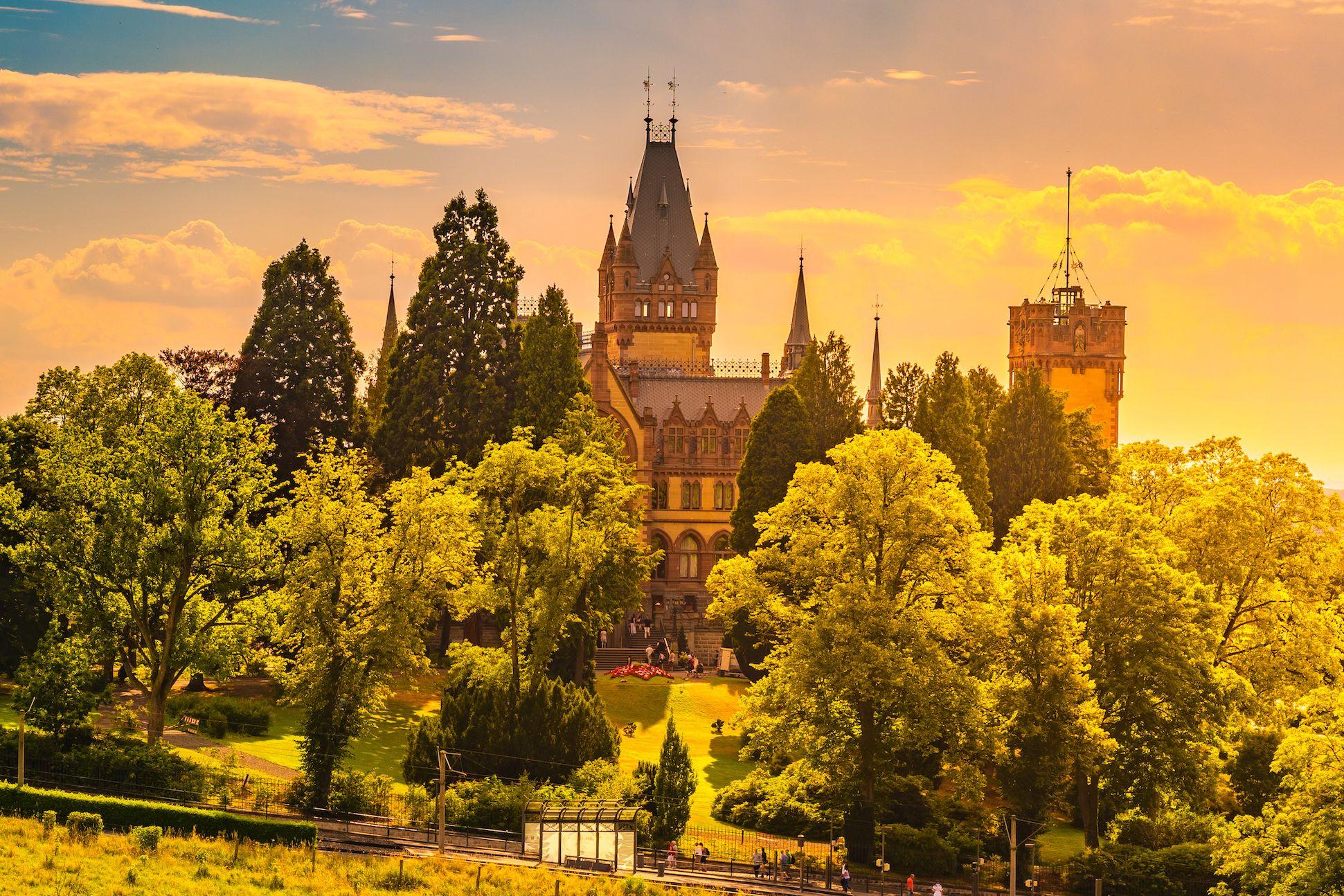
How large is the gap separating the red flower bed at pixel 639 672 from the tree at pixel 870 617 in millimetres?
23580

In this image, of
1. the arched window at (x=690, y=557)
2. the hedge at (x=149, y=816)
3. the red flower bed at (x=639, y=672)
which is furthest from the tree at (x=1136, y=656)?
the arched window at (x=690, y=557)

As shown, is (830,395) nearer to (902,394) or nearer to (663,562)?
(902,394)

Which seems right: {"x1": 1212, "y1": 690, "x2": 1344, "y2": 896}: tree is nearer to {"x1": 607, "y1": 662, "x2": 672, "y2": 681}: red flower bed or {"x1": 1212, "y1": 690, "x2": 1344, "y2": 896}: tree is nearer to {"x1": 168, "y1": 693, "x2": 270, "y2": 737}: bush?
{"x1": 168, "y1": 693, "x2": 270, "y2": 737}: bush

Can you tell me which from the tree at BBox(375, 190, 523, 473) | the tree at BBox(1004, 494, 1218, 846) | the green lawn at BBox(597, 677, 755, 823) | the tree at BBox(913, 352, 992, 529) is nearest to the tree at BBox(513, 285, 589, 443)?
the tree at BBox(375, 190, 523, 473)

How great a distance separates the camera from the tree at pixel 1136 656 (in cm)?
5628

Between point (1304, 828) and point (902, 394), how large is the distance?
4529 centimetres

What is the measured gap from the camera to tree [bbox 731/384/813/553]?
85.2m

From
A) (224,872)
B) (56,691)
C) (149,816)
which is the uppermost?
(56,691)

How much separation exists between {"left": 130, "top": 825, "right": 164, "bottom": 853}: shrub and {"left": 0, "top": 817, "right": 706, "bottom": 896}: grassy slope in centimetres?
20

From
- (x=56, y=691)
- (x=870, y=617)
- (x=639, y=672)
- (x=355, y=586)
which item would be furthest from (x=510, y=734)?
(x=639, y=672)

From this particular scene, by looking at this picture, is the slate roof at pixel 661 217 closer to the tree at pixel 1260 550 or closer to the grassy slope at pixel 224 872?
the tree at pixel 1260 550

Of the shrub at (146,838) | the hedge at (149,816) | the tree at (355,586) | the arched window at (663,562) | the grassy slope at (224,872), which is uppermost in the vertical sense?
the arched window at (663,562)

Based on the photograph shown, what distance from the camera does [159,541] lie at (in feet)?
199

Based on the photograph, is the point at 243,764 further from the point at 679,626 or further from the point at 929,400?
the point at 679,626
